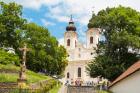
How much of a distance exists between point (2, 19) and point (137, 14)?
20693mm

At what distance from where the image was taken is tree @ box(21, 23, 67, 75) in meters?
72.4

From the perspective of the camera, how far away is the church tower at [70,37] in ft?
405

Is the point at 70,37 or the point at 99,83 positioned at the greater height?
the point at 70,37

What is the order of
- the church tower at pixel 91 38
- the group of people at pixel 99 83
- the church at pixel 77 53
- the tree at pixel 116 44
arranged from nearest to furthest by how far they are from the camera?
the group of people at pixel 99 83, the tree at pixel 116 44, the church at pixel 77 53, the church tower at pixel 91 38

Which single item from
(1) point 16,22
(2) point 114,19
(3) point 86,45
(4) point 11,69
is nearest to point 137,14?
(2) point 114,19

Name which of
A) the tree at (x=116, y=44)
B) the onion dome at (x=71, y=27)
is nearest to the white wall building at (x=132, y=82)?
the tree at (x=116, y=44)

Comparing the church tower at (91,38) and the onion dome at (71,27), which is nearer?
the church tower at (91,38)

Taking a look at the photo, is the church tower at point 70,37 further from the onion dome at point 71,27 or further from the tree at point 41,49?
the tree at point 41,49

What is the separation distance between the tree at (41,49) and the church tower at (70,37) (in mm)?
41349

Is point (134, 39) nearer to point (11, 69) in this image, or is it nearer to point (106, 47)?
point (106, 47)

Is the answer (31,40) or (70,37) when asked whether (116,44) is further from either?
(70,37)

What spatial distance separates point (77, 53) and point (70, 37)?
19.7ft

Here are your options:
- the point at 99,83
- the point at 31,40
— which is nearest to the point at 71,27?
the point at 31,40

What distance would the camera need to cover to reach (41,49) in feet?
245
